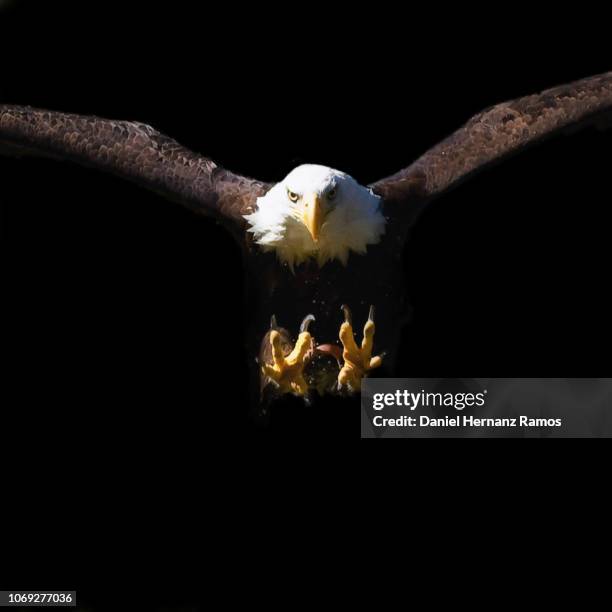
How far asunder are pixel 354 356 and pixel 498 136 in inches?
46.0

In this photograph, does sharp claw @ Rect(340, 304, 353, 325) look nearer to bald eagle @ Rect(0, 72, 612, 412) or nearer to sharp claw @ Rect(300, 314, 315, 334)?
bald eagle @ Rect(0, 72, 612, 412)

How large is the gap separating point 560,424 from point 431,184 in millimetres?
1201

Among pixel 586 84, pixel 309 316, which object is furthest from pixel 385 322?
pixel 586 84

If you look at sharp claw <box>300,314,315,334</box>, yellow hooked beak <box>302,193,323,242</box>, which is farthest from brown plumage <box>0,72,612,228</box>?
sharp claw <box>300,314,315,334</box>

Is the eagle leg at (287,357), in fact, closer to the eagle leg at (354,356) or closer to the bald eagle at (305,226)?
the bald eagle at (305,226)

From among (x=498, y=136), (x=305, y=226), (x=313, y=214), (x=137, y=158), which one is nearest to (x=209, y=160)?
(x=137, y=158)

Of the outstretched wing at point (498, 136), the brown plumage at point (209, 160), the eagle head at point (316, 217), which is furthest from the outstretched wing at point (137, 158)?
the outstretched wing at point (498, 136)

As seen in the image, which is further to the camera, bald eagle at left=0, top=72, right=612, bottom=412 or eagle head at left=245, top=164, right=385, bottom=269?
bald eagle at left=0, top=72, right=612, bottom=412

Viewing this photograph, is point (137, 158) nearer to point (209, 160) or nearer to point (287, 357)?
point (209, 160)

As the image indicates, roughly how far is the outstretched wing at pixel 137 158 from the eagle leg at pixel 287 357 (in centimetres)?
55

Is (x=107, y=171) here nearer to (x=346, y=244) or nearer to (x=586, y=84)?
(x=346, y=244)

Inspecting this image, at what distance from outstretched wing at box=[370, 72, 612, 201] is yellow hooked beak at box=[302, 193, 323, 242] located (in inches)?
17.1

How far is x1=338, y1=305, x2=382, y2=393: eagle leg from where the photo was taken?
8.05 metres

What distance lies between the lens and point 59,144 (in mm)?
8062
